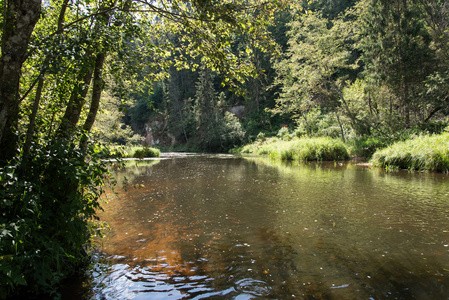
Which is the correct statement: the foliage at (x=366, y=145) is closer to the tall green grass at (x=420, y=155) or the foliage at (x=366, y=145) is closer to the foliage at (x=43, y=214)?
the tall green grass at (x=420, y=155)

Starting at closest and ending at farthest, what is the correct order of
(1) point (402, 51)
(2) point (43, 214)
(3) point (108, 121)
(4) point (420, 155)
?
(2) point (43, 214), (4) point (420, 155), (1) point (402, 51), (3) point (108, 121)

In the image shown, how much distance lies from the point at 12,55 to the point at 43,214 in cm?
170

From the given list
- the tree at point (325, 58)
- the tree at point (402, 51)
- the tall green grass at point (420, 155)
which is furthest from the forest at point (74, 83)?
the tree at point (325, 58)

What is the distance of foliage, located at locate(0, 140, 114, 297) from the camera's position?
2.25 metres

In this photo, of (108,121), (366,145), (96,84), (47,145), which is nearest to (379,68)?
(366,145)

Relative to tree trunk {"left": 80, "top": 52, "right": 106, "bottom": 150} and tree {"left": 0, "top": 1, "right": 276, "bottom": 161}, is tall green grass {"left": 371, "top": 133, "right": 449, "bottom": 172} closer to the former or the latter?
tree {"left": 0, "top": 1, "right": 276, "bottom": 161}

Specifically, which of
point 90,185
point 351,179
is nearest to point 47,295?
point 90,185

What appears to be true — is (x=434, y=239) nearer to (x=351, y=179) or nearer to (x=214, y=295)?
(x=214, y=295)

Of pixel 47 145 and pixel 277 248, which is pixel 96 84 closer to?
pixel 47 145

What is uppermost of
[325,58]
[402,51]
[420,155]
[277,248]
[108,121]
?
[325,58]

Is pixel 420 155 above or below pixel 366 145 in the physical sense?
below

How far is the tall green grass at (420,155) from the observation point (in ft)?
35.1

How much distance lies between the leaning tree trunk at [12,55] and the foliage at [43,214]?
0.89 feet

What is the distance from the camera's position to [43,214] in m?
2.60
